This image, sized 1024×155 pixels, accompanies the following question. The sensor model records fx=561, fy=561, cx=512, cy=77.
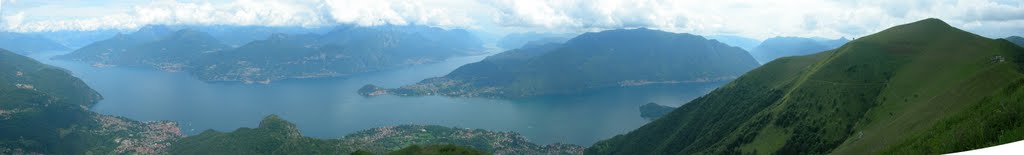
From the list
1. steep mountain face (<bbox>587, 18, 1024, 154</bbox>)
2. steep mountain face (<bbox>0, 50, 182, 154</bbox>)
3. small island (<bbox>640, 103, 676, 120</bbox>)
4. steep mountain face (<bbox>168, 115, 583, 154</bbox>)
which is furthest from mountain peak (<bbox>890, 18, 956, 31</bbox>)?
steep mountain face (<bbox>0, 50, 182, 154</bbox>)

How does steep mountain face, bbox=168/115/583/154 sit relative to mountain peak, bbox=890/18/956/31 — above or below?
below

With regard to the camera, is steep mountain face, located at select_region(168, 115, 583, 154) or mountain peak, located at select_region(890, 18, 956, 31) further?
steep mountain face, located at select_region(168, 115, 583, 154)

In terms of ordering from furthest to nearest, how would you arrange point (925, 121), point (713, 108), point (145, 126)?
1. point (145, 126)
2. point (713, 108)
3. point (925, 121)

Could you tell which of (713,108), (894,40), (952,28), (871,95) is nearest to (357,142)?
(713,108)

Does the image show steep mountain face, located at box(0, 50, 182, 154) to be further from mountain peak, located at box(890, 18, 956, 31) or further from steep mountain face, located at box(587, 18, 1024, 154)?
mountain peak, located at box(890, 18, 956, 31)

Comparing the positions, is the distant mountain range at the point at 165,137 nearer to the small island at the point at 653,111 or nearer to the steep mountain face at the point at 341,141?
the steep mountain face at the point at 341,141

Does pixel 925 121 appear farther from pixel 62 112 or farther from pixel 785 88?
pixel 62 112

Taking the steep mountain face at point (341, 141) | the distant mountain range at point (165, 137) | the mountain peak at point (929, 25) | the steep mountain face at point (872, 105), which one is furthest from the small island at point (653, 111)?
the mountain peak at point (929, 25)
